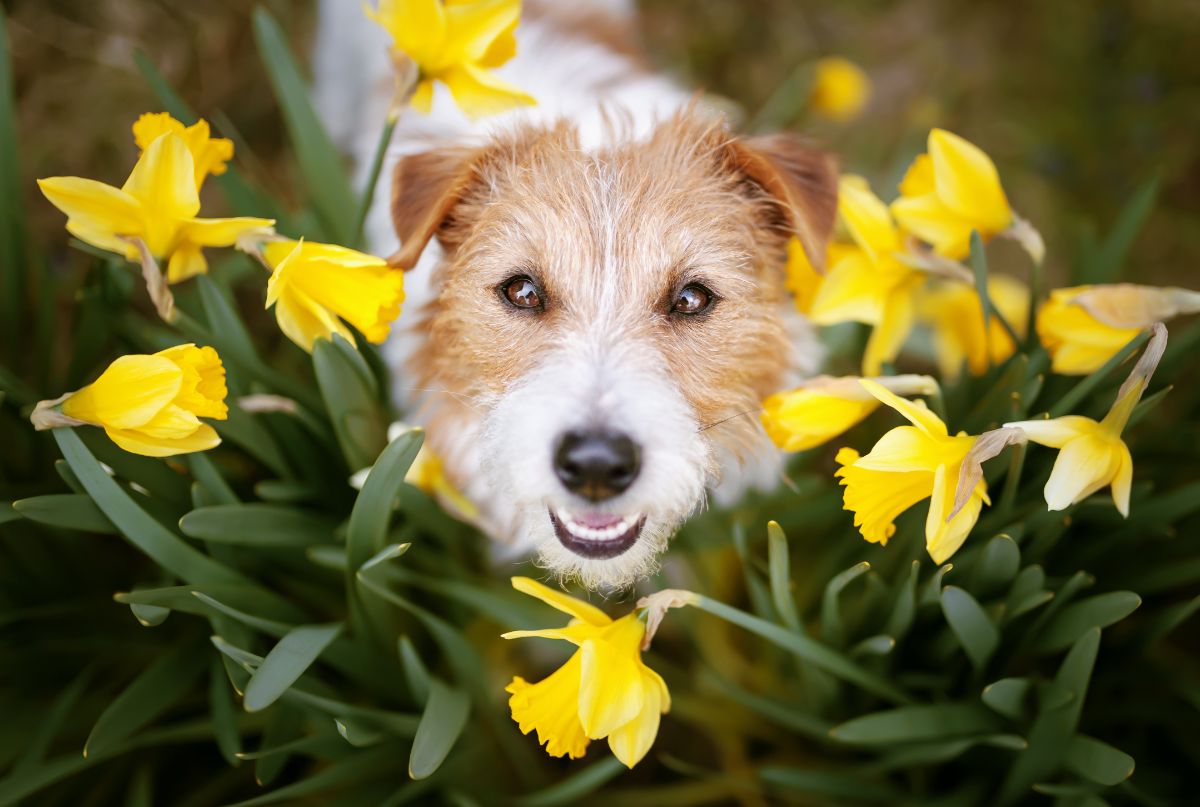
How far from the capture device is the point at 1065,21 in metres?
3.51

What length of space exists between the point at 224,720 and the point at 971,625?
4.59 feet

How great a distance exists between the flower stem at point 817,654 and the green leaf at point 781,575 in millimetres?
29

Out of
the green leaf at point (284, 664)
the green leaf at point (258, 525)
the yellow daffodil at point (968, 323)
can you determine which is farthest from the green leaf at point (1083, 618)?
the green leaf at point (258, 525)

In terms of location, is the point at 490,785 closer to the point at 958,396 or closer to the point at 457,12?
the point at 958,396

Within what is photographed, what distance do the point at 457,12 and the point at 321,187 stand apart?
70 centimetres

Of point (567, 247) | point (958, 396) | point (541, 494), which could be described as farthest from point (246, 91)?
point (958, 396)

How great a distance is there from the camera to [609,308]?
1548 millimetres

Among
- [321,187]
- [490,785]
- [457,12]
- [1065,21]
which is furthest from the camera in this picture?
[1065,21]

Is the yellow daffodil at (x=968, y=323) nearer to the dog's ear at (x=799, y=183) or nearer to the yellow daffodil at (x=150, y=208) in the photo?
the dog's ear at (x=799, y=183)

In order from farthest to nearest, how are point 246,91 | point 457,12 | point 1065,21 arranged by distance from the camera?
point 1065,21 → point 246,91 → point 457,12

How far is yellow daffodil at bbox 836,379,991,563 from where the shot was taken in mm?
1312

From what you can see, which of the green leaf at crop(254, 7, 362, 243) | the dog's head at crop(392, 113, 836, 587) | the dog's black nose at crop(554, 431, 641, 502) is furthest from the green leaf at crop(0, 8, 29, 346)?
the dog's black nose at crop(554, 431, 641, 502)

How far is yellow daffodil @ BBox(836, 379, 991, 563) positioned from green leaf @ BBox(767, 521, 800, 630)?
0.14 meters

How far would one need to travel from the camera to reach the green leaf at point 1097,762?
1.39 meters
